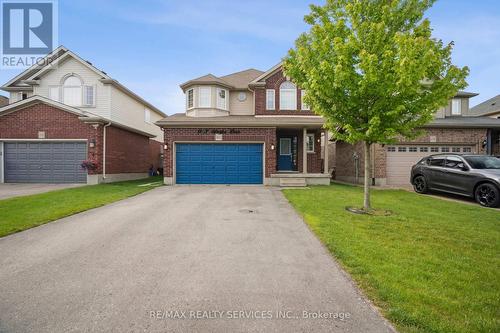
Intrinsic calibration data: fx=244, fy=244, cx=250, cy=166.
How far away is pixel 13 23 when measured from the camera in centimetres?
1266

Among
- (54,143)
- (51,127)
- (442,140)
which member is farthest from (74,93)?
(442,140)

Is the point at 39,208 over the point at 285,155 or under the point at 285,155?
under

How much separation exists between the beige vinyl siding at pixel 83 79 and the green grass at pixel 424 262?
16559 mm

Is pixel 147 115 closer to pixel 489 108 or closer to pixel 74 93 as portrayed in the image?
pixel 74 93

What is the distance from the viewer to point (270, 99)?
16625mm

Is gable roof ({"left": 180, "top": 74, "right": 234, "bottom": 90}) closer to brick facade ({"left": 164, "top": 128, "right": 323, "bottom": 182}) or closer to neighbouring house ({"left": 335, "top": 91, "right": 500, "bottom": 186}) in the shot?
brick facade ({"left": 164, "top": 128, "right": 323, "bottom": 182})

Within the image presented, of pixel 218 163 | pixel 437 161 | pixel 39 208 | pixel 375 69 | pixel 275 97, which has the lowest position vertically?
pixel 39 208

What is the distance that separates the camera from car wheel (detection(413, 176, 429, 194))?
11266mm

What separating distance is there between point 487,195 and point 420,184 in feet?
9.44

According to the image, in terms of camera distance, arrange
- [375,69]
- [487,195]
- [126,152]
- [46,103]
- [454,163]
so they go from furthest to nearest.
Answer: [126,152] → [46,103] → [454,163] → [487,195] → [375,69]

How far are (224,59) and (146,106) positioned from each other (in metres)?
9.57

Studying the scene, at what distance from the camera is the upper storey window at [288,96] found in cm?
1658

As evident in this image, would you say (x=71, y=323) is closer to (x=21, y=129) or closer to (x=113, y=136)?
(x=113, y=136)

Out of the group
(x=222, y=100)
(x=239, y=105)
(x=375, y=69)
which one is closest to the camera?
(x=375, y=69)
